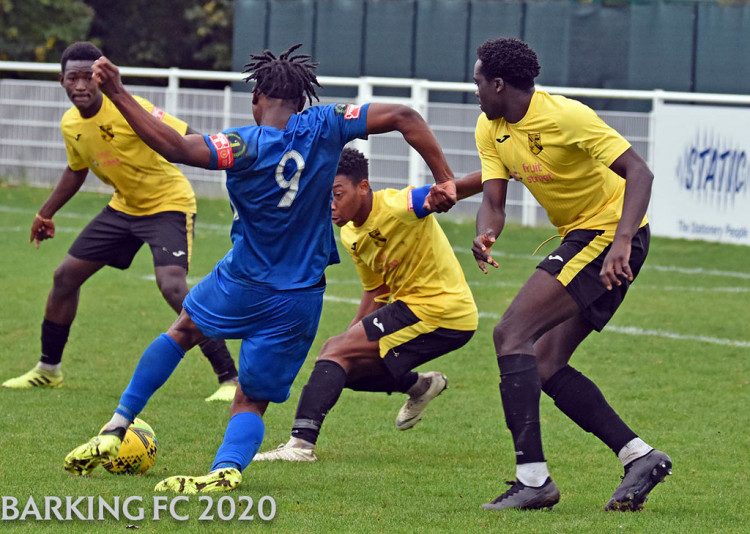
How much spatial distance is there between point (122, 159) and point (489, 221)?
136 inches

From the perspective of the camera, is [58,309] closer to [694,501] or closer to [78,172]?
[78,172]

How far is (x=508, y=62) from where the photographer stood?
552cm

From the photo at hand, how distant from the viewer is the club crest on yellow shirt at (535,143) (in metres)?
5.57

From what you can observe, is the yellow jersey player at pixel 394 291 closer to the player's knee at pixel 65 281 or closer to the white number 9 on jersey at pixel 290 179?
the white number 9 on jersey at pixel 290 179

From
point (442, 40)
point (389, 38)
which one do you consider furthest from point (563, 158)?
point (389, 38)

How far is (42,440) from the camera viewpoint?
266 inches

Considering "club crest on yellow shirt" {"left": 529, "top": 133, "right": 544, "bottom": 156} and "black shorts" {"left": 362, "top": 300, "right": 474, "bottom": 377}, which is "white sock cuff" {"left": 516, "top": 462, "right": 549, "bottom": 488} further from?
"black shorts" {"left": 362, "top": 300, "right": 474, "bottom": 377}

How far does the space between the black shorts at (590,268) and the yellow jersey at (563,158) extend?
3.4 inches

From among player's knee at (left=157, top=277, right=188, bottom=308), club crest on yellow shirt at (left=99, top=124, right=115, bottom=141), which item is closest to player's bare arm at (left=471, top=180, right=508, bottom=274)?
player's knee at (left=157, top=277, right=188, bottom=308)

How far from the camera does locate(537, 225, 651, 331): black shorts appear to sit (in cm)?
553

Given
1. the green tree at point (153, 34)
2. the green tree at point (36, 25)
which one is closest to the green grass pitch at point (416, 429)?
the green tree at point (36, 25)

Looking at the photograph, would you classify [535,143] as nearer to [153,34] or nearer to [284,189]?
[284,189]

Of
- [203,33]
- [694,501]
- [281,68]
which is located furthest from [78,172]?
[203,33]

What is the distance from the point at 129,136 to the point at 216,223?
408 inches
